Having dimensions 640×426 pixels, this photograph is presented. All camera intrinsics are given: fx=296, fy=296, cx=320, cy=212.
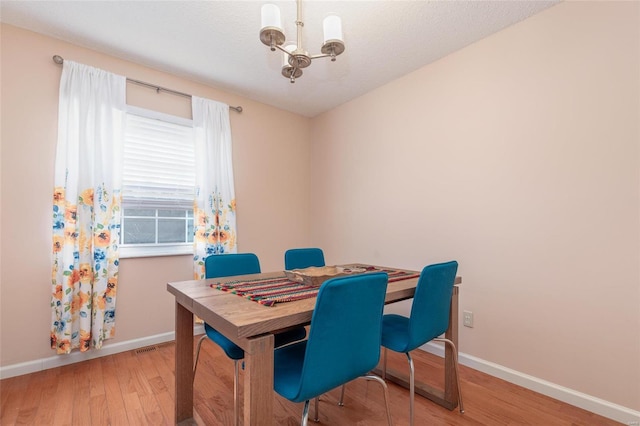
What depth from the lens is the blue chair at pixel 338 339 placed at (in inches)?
42.3

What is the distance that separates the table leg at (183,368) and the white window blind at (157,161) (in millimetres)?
1528

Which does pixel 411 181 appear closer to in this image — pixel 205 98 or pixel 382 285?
pixel 382 285

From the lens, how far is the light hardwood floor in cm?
170

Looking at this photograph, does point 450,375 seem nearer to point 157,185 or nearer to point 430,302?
point 430,302

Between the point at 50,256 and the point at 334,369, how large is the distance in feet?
7.97

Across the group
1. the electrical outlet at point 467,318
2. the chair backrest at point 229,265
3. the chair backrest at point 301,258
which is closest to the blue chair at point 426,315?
the electrical outlet at point 467,318

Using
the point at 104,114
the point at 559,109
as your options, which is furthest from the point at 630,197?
the point at 104,114

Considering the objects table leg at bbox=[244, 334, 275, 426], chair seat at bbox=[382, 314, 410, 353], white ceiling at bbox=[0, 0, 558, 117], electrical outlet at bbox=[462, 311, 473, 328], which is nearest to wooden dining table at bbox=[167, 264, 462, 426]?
table leg at bbox=[244, 334, 275, 426]

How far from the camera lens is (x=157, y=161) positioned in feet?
9.20

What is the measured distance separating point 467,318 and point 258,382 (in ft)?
6.49

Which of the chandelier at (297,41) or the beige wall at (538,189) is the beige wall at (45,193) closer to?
the beige wall at (538,189)

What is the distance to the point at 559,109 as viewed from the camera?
195 cm

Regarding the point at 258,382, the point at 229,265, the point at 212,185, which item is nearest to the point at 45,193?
the point at 212,185

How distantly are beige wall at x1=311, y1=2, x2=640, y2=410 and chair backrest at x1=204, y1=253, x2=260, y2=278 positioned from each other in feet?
4.72
